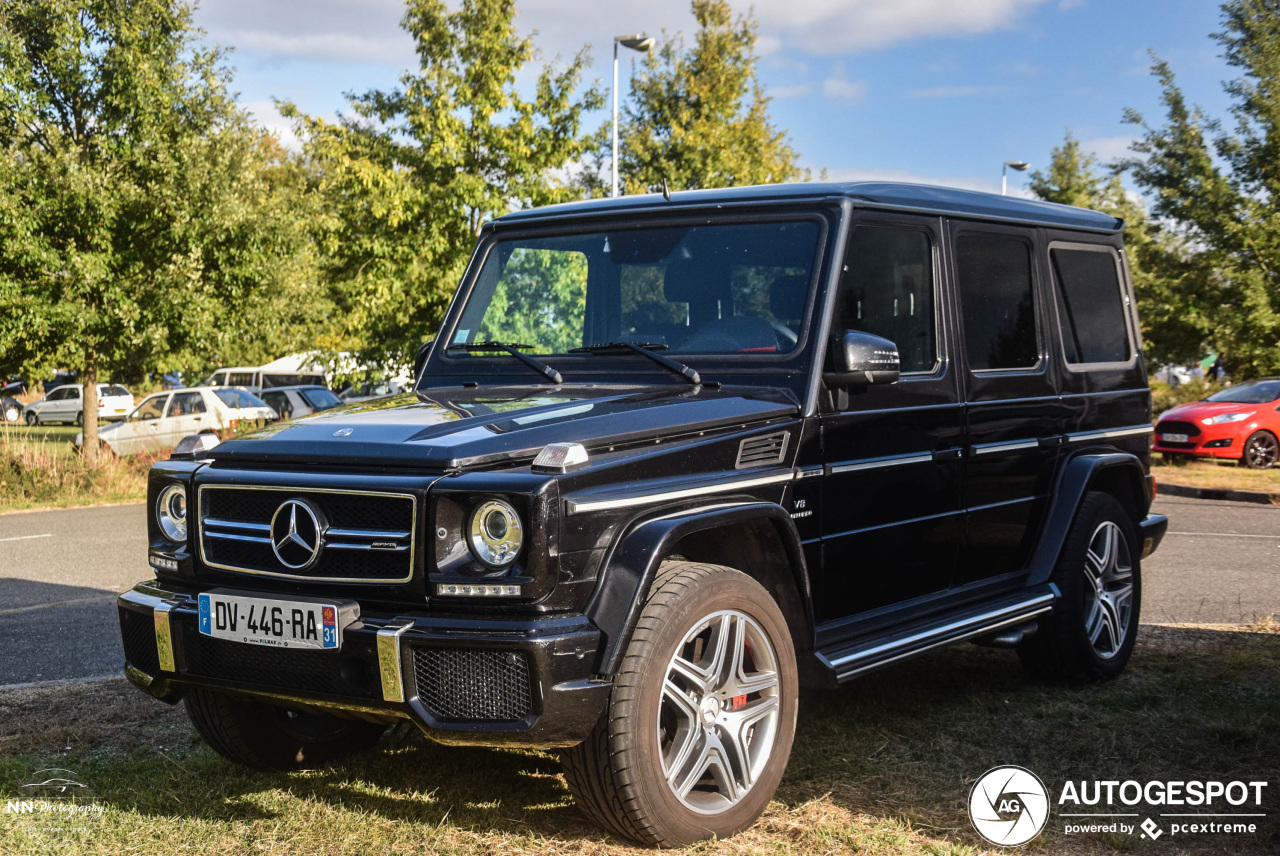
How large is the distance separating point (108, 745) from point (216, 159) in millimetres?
15072

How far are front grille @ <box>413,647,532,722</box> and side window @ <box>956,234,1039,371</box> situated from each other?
2.79 metres

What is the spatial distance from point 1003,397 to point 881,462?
106 centimetres

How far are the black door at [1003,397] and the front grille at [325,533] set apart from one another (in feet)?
8.70

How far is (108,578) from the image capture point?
32.6ft

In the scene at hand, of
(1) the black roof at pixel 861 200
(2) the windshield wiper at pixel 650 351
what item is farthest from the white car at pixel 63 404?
(2) the windshield wiper at pixel 650 351

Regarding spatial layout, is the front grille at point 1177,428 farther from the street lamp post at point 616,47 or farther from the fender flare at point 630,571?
the fender flare at point 630,571

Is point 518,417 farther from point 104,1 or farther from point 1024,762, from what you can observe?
point 104,1

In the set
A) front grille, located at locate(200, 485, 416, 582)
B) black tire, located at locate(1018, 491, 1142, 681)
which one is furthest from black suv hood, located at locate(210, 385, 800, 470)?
black tire, located at locate(1018, 491, 1142, 681)

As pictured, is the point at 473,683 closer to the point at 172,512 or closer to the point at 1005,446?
the point at 172,512

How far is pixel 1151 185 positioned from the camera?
75.6 ft

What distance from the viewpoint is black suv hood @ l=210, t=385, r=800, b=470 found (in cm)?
356

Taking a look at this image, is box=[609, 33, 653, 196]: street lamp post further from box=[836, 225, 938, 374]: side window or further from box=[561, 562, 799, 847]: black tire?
box=[561, 562, 799, 847]: black tire

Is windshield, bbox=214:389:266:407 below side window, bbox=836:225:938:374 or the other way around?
below

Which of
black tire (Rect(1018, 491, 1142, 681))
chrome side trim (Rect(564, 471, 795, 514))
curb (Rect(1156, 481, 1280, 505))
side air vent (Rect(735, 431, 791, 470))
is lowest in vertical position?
curb (Rect(1156, 481, 1280, 505))
